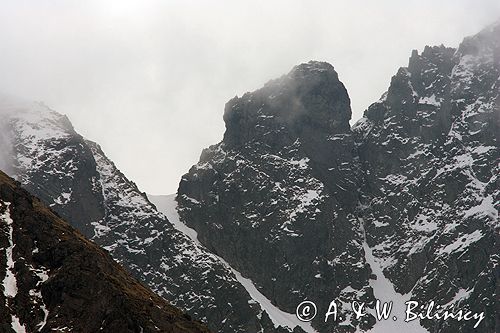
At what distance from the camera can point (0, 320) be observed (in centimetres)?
14075

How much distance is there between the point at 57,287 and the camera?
151625 millimetres

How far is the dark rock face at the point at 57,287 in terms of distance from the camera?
146250mm

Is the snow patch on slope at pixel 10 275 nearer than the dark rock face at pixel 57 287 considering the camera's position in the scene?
Yes

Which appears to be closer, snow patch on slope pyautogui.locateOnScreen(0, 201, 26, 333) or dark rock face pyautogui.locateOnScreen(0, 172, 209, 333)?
snow patch on slope pyautogui.locateOnScreen(0, 201, 26, 333)

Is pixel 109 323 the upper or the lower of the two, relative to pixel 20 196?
lower

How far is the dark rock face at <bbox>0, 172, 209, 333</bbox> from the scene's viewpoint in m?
146

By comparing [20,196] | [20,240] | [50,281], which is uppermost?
[20,196]

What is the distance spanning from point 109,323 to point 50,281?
12.6 meters

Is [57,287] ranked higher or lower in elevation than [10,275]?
lower

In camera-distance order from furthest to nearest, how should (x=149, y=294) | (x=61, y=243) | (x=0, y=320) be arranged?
(x=149, y=294) < (x=61, y=243) < (x=0, y=320)

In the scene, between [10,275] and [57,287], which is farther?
[10,275]

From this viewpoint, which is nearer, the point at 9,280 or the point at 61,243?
the point at 9,280

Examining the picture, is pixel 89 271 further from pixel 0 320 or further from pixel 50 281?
pixel 0 320

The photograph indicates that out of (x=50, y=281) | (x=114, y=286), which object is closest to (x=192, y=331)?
(x=114, y=286)
